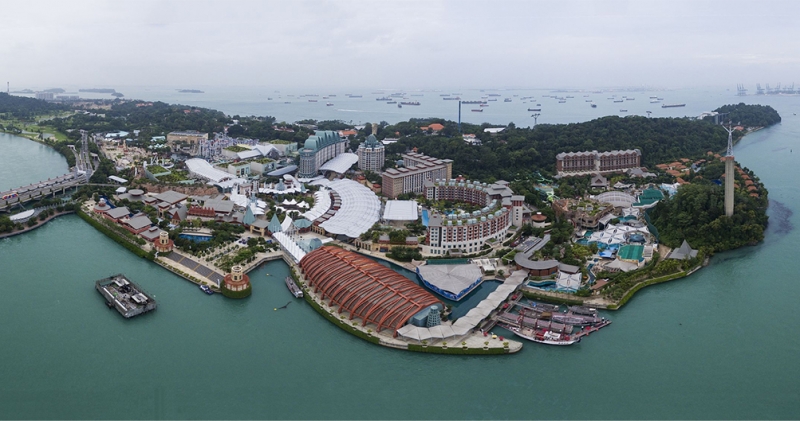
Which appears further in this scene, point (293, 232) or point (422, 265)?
point (293, 232)

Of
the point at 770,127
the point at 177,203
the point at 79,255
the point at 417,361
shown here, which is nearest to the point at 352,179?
the point at 177,203

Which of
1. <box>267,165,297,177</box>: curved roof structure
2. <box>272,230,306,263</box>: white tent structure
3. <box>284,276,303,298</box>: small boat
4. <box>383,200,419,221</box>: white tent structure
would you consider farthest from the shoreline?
<box>383,200,419,221</box>: white tent structure

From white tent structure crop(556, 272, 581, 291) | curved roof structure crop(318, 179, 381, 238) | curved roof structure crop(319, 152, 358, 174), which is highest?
curved roof structure crop(319, 152, 358, 174)

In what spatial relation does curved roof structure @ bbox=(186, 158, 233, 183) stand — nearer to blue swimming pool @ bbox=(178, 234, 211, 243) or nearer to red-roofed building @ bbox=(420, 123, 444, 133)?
blue swimming pool @ bbox=(178, 234, 211, 243)

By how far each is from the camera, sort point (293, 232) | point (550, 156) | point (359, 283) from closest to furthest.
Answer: point (359, 283) < point (293, 232) < point (550, 156)

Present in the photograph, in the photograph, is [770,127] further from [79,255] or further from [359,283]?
[79,255]

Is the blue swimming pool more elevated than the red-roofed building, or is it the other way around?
the red-roofed building

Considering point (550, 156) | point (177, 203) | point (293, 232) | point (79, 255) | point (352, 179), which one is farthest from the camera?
point (550, 156)

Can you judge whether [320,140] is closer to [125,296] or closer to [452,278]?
[452,278]
